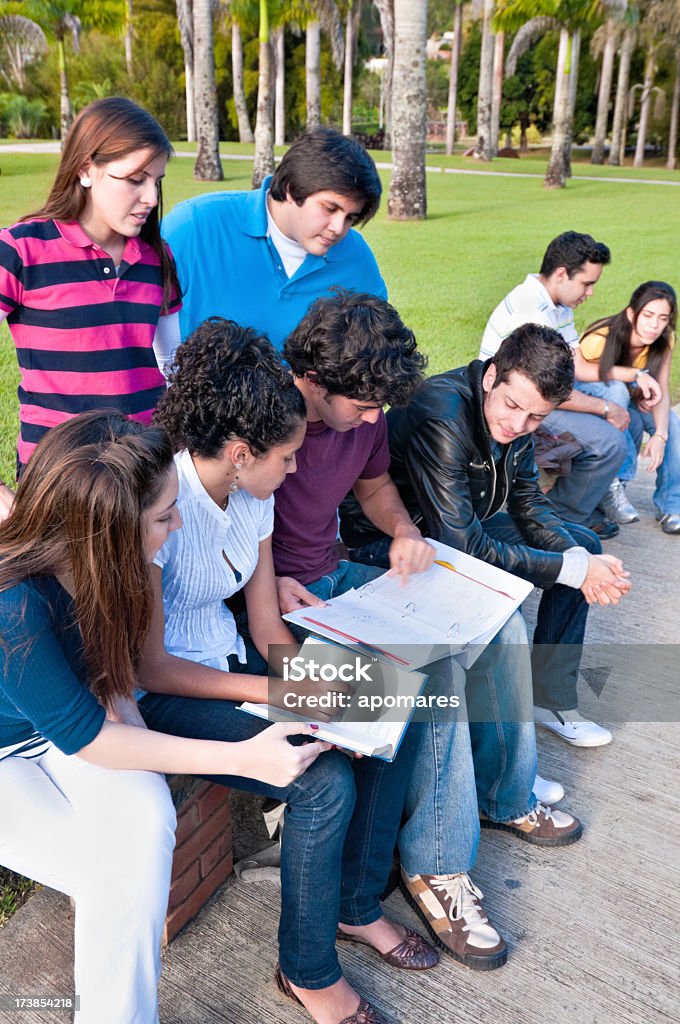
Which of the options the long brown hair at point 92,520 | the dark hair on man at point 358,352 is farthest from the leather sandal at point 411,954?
the dark hair on man at point 358,352

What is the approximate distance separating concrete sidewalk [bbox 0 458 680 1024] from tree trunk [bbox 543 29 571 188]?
22.4 meters

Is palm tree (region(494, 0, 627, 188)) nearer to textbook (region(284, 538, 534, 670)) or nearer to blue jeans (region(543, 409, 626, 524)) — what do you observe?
blue jeans (region(543, 409, 626, 524))

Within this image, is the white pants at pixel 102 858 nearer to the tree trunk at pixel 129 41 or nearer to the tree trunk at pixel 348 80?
the tree trunk at pixel 348 80

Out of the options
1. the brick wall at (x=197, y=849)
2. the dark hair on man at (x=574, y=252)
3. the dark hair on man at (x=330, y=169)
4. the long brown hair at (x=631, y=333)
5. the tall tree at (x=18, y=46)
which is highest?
the tall tree at (x=18, y=46)

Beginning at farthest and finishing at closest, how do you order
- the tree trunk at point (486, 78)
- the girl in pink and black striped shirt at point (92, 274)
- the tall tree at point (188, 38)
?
1. the tall tree at point (188, 38)
2. the tree trunk at point (486, 78)
3. the girl in pink and black striped shirt at point (92, 274)

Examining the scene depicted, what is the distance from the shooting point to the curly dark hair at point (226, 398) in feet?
7.45

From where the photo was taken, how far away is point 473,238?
51.9 feet

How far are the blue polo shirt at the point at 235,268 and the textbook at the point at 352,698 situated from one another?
133 centimetres

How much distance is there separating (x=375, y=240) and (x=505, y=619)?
13.2 metres

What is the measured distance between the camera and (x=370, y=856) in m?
2.32

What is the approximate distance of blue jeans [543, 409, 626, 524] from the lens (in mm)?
4766

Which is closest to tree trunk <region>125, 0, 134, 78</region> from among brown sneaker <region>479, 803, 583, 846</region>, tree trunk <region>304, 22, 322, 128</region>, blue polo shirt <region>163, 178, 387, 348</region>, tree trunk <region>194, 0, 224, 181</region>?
tree trunk <region>304, 22, 322, 128</region>

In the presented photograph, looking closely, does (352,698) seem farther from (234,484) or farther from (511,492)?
(511,492)

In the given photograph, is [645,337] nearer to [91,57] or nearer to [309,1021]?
[309,1021]
